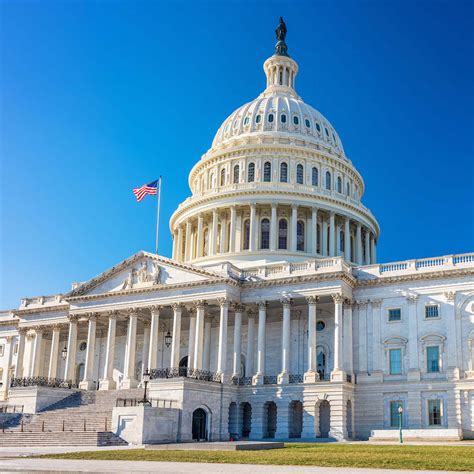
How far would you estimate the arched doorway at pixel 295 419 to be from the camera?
59.7m

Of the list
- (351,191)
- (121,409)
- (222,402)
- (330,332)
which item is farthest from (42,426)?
(351,191)

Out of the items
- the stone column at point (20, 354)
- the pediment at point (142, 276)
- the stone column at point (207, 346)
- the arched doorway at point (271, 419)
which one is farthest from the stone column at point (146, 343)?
the stone column at point (20, 354)

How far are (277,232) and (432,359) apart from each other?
27664mm

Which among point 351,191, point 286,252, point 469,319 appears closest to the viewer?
point 469,319

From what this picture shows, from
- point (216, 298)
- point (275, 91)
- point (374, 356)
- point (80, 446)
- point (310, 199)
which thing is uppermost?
point (275, 91)

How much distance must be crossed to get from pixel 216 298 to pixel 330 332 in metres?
10.9

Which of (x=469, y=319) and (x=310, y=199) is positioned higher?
(x=310, y=199)

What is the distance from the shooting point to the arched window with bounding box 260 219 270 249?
81625 mm

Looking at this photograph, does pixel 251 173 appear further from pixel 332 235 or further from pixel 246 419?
pixel 246 419

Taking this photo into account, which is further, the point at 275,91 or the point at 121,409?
the point at 275,91

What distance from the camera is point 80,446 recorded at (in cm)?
4534

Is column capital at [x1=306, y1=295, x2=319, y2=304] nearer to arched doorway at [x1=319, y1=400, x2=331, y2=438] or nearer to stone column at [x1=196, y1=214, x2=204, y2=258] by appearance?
arched doorway at [x1=319, y1=400, x2=331, y2=438]

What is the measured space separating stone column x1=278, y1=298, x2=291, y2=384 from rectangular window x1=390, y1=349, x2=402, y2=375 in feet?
28.9

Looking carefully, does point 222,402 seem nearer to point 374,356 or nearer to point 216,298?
point 216,298
